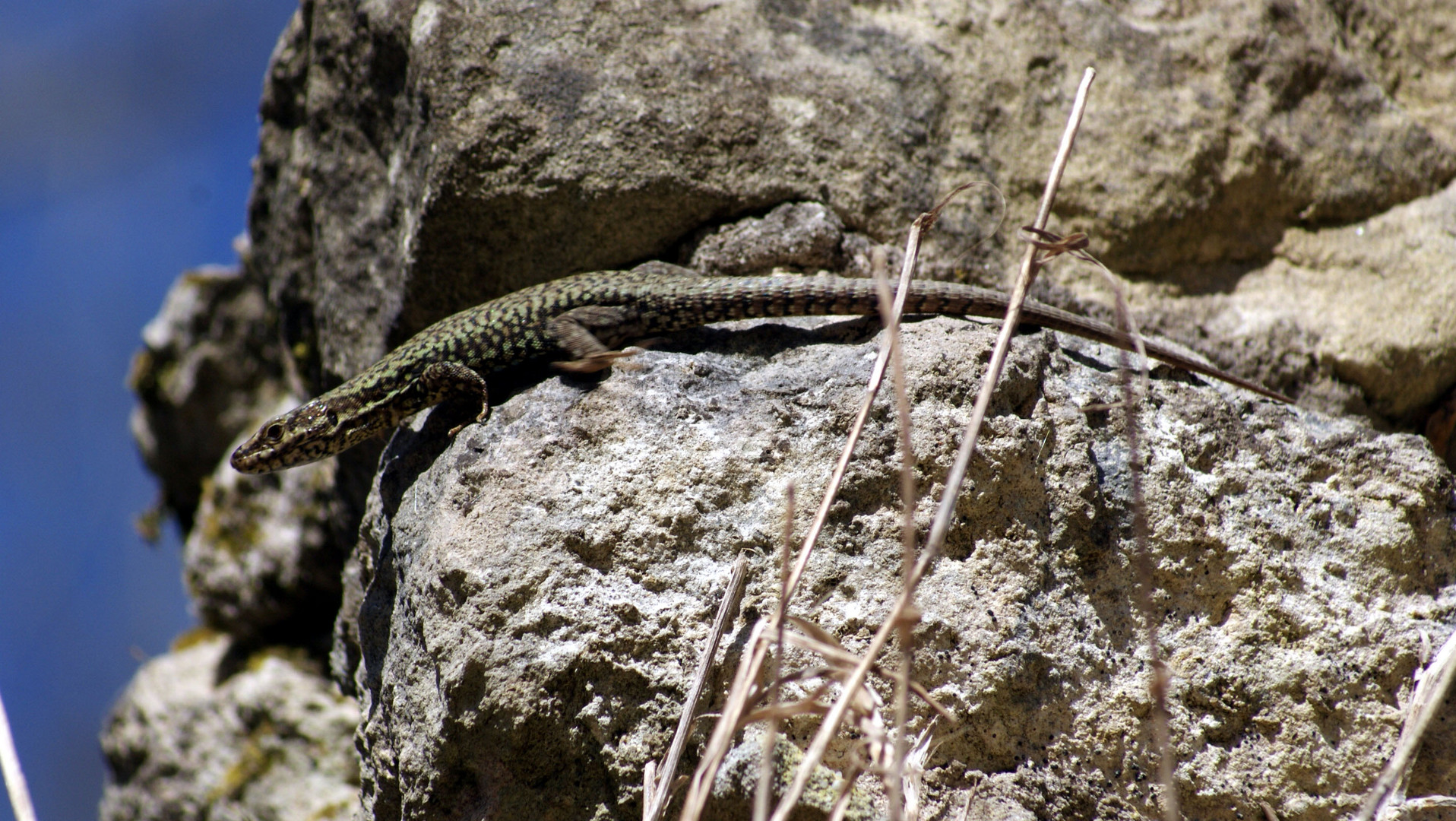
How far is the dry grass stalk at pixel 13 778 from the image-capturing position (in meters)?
1.86

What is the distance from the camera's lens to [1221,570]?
117 inches

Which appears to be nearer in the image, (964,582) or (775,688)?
(775,688)

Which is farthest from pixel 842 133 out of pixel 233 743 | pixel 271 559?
pixel 233 743

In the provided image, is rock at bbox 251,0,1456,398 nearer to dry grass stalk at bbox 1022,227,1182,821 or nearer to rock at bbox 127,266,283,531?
dry grass stalk at bbox 1022,227,1182,821

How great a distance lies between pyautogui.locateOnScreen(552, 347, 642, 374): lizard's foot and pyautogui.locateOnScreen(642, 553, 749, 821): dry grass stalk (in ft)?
3.21

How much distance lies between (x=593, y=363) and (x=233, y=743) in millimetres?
3857

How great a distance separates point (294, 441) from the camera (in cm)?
404

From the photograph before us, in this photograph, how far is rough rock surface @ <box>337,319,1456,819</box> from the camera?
2.71 metres

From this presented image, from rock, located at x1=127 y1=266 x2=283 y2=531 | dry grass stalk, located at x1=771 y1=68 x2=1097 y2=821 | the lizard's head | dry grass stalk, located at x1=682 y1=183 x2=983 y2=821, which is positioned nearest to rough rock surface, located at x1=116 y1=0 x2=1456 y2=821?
the lizard's head

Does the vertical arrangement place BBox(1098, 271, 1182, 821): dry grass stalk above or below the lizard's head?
below

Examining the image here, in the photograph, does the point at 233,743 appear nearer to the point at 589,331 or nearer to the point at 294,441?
the point at 294,441

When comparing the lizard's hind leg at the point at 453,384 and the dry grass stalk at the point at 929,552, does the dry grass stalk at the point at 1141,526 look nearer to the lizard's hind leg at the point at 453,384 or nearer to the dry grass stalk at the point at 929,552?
the dry grass stalk at the point at 929,552

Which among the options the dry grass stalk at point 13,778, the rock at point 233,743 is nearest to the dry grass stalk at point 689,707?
the dry grass stalk at point 13,778

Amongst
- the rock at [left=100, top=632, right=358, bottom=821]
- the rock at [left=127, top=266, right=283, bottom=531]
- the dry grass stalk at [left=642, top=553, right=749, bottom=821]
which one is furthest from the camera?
the rock at [left=127, top=266, right=283, bottom=531]
